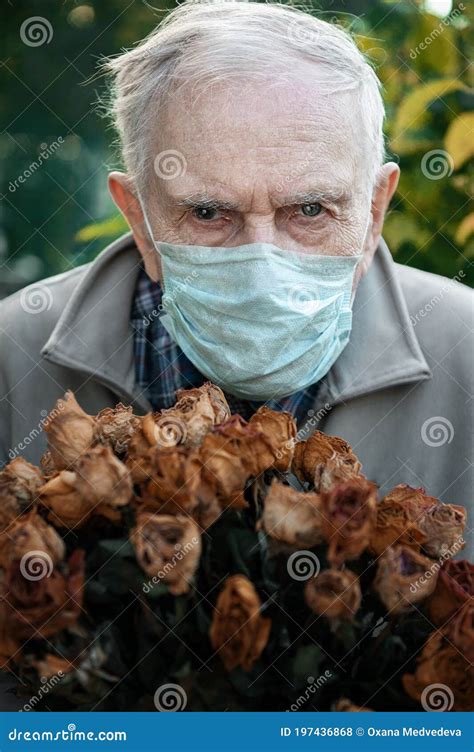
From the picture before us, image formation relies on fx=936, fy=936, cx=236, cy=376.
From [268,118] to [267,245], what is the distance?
0.65 ft

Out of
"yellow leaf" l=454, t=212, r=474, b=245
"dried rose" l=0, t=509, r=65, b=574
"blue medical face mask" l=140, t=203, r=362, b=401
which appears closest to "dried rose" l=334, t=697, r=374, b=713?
"dried rose" l=0, t=509, r=65, b=574

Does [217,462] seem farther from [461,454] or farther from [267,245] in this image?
[461,454]

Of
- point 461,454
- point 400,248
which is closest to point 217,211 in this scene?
point 461,454

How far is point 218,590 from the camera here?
0.91m

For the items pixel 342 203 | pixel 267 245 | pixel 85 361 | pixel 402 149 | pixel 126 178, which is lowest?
pixel 85 361

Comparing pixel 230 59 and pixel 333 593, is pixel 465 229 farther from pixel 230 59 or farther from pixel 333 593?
pixel 333 593

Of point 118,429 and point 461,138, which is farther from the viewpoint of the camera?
point 461,138

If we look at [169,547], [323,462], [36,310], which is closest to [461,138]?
[36,310]

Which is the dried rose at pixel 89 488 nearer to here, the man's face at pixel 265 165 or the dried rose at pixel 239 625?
the dried rose at pixel 239 625

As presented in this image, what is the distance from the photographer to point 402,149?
2.37 m

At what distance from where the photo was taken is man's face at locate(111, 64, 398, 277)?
147 centimetres

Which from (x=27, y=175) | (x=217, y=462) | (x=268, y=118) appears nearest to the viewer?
(x=217, y=462)

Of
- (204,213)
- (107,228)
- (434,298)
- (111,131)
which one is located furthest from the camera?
(107,228)

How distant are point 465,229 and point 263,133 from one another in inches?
39.8
